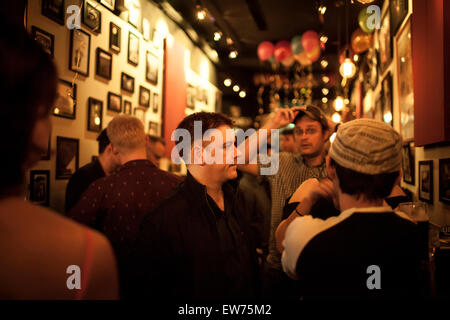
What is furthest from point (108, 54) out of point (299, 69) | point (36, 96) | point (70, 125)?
point (299, 69)

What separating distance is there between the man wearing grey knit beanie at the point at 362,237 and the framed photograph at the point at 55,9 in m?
2.33

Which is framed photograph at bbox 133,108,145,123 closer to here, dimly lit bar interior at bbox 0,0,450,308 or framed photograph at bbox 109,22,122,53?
dimly lit bar interior at bbox 0,0,450,308

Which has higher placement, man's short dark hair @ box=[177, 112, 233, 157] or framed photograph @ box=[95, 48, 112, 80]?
framed photograph @ box=[95, 48, 112, 80]

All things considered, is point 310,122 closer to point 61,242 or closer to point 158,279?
point 158,279

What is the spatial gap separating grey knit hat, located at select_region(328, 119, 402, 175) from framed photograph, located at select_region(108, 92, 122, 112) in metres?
2.93

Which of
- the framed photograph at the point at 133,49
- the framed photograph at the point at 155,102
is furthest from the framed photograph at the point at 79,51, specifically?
the framed photograph at the point at 155,102

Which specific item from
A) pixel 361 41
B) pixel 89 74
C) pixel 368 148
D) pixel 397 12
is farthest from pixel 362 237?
pixel 361 41

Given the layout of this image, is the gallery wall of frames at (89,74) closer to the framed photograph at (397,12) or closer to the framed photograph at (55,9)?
the framed photograph at (55,9)

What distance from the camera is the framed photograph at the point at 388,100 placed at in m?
4.47

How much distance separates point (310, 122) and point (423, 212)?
41.3 inches

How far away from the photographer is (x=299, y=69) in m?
9.70

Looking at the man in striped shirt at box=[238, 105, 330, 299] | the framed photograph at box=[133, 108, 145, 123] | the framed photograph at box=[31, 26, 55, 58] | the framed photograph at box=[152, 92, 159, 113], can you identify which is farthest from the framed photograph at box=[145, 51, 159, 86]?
the man in striped shirt at box=[238, 105, 330, 299]

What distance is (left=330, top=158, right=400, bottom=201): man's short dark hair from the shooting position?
1130 millimetres

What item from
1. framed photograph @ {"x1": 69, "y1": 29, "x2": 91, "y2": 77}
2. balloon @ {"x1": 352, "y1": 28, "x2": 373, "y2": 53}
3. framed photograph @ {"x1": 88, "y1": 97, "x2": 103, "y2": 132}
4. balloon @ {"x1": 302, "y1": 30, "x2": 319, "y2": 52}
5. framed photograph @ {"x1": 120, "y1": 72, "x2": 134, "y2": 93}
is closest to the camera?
framed photograph @ {"x1": 69, "y1": 29, "x2": 91, "y2": 77}
